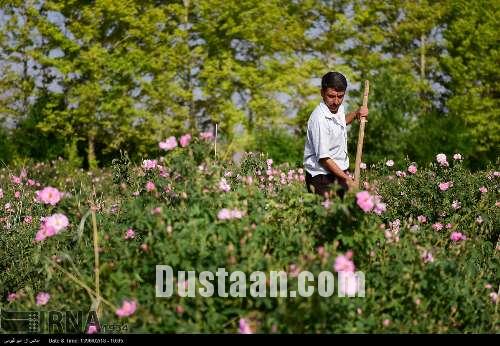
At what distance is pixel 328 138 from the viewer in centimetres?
504

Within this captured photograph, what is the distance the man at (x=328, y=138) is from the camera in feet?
16.4

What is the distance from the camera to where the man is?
16.4 ft

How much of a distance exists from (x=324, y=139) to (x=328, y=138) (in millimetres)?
55

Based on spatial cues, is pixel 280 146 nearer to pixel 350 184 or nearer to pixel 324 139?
pixel 324 139

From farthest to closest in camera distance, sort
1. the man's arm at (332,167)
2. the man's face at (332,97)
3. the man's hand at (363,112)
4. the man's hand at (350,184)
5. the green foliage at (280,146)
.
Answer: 1. the green foliage at (280,146)
2. the man's hand at (363,112)
3. the man's face at (332,97)
4. the man's arm at (332,167)
5. the man's hand at (350,184)

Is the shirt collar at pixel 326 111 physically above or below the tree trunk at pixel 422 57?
above

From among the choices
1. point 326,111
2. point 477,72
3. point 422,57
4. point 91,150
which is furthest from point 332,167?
point 422,57

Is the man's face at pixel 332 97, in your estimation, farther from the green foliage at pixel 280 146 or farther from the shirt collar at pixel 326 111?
the green foliage at pixel 280 146

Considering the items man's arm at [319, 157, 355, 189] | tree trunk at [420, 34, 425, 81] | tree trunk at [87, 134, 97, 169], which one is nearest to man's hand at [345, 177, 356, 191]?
man's arm at [319, 157, 355, 189]

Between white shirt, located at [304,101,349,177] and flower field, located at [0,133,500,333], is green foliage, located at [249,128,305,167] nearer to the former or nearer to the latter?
white shirt, located at [304,101,349,177]

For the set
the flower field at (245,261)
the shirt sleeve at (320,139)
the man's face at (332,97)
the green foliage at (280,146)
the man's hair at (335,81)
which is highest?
the man's hair at (335,81)

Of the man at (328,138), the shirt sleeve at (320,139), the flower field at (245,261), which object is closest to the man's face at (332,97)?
the man at (328,138)

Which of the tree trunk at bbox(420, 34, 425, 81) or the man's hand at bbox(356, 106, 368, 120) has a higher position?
the man's hand at bbox(356, 106, 368, 120)

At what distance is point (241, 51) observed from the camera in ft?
76.1
